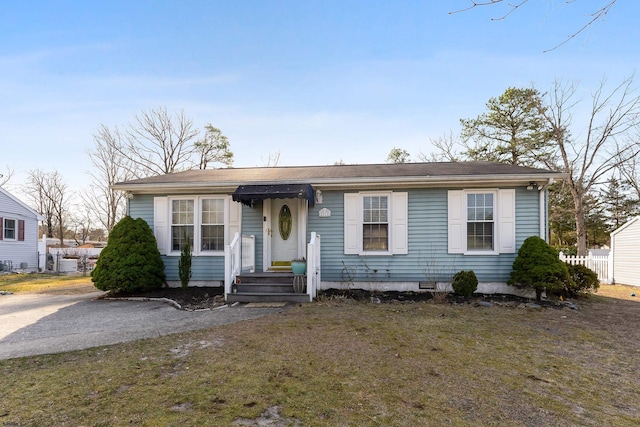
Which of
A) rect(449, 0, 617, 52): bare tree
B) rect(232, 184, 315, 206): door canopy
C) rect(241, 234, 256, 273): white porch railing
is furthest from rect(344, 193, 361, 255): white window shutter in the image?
rect(449, 0, 617, 52): bare tree

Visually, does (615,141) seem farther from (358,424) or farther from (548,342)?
(358,424)

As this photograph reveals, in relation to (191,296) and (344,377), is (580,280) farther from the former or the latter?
(191,296)

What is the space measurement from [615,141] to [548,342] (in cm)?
1996

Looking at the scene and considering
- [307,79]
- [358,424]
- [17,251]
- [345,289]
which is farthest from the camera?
[17,251]

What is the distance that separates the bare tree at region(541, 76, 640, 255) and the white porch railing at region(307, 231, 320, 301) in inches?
657

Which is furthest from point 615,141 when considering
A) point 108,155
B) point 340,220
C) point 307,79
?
point 108,155

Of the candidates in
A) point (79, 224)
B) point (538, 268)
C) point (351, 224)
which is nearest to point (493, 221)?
point (538, 268)

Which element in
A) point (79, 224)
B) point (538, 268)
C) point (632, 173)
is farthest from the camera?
point (79, 224)

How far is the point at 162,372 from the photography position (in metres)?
3.69

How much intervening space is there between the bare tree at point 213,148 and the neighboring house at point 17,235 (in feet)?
34.4

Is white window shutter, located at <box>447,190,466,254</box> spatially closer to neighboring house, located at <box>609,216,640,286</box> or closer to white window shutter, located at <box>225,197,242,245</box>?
white window shutter, located at <box>225,197,242,245</box>

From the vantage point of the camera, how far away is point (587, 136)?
1962 centimetres

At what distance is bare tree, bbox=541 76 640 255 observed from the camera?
18.7m

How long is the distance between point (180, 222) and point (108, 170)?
20.7 metres
